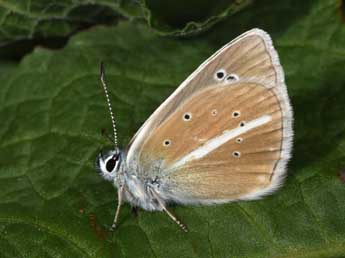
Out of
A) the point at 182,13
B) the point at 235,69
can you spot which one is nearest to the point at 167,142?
the point at 235,69

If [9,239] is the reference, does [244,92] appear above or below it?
above

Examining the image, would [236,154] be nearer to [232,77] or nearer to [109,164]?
[232,77]

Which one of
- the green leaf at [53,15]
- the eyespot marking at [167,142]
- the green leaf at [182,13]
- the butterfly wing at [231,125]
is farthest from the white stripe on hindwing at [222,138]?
the green leaf at [53,15]

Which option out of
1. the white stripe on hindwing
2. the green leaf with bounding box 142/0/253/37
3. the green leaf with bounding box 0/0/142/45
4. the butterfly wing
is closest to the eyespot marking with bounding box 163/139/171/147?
the butterfly wing

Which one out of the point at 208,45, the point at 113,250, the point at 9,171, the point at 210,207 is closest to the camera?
the point at 113,250

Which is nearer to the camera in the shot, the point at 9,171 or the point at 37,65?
the point at 9,171

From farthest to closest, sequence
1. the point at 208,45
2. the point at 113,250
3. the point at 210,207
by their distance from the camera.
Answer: the point at 208,45 → the point at 210,207 → the point at 113,250

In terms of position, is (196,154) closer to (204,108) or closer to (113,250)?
(204,108)

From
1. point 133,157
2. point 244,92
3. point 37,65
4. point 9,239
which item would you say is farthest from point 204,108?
point 37,65
